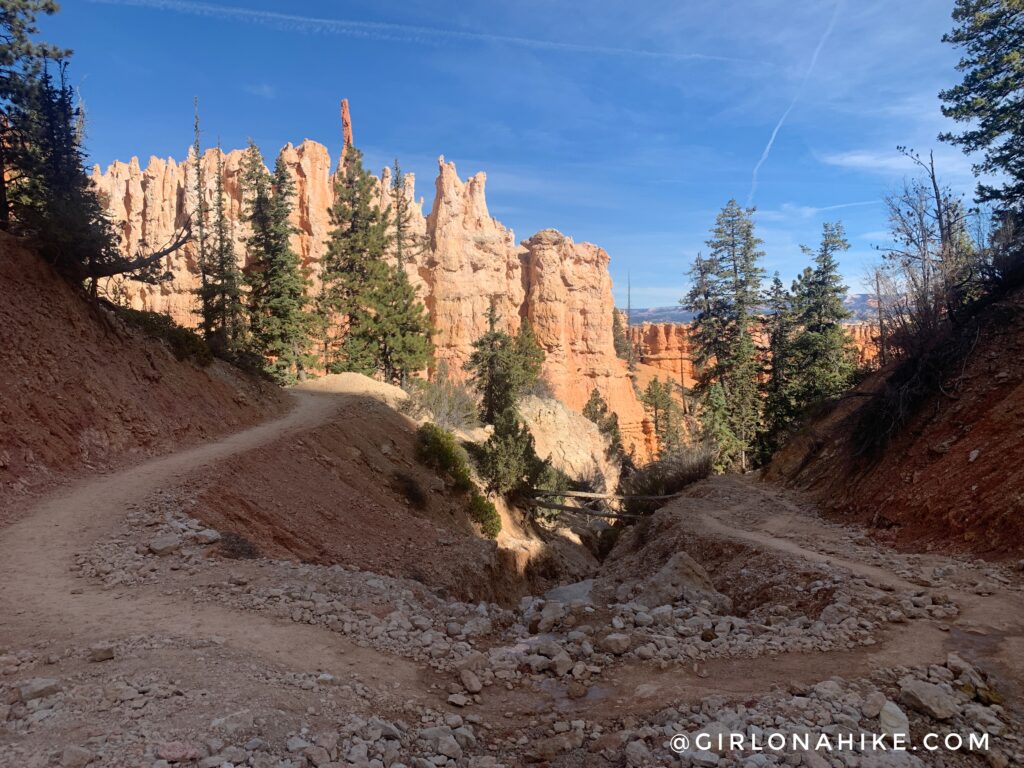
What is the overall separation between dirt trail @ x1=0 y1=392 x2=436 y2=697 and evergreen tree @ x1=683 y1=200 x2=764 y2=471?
87.2ft

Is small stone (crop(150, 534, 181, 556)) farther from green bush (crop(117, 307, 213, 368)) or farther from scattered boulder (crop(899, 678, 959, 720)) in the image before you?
green bush (crop(117, 307, 213, 368))

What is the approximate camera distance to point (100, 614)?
5.45 meters

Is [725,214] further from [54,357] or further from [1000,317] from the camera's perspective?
[54,357]

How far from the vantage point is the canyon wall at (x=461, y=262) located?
65.8 m

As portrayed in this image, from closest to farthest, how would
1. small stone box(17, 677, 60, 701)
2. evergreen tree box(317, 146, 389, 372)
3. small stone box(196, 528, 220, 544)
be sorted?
small stone box(17, 677, 60, 701), small stone box(196, 528, 220, 544), evergreen tree box(317, 146, 389, 372)

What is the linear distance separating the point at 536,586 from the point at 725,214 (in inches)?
903

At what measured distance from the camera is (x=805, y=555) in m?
8.95

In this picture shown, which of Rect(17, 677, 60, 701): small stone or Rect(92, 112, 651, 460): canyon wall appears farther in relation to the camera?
Rect(92, 112, 651, 460): canyon wall

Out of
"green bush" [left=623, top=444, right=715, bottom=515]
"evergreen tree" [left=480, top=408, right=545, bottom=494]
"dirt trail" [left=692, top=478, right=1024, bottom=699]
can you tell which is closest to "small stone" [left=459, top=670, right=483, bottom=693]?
"dirt trail" [left=692, top=478, right=1024, bottom=699]

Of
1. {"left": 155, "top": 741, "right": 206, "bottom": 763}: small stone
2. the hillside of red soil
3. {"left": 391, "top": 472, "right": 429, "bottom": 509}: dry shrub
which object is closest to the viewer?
{"left": 155, "top": 741, "right": 206, "bottom": 763}: small stone

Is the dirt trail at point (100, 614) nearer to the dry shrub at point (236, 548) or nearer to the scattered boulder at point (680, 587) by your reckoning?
the dry shrub at point (236, 548)

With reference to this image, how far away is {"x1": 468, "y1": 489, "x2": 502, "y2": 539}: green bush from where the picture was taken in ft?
62.7

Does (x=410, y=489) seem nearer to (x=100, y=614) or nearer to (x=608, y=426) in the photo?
(x=100, y=614)

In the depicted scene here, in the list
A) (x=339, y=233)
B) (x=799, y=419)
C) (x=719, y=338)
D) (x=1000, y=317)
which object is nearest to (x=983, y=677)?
(x=1000, y=317)
